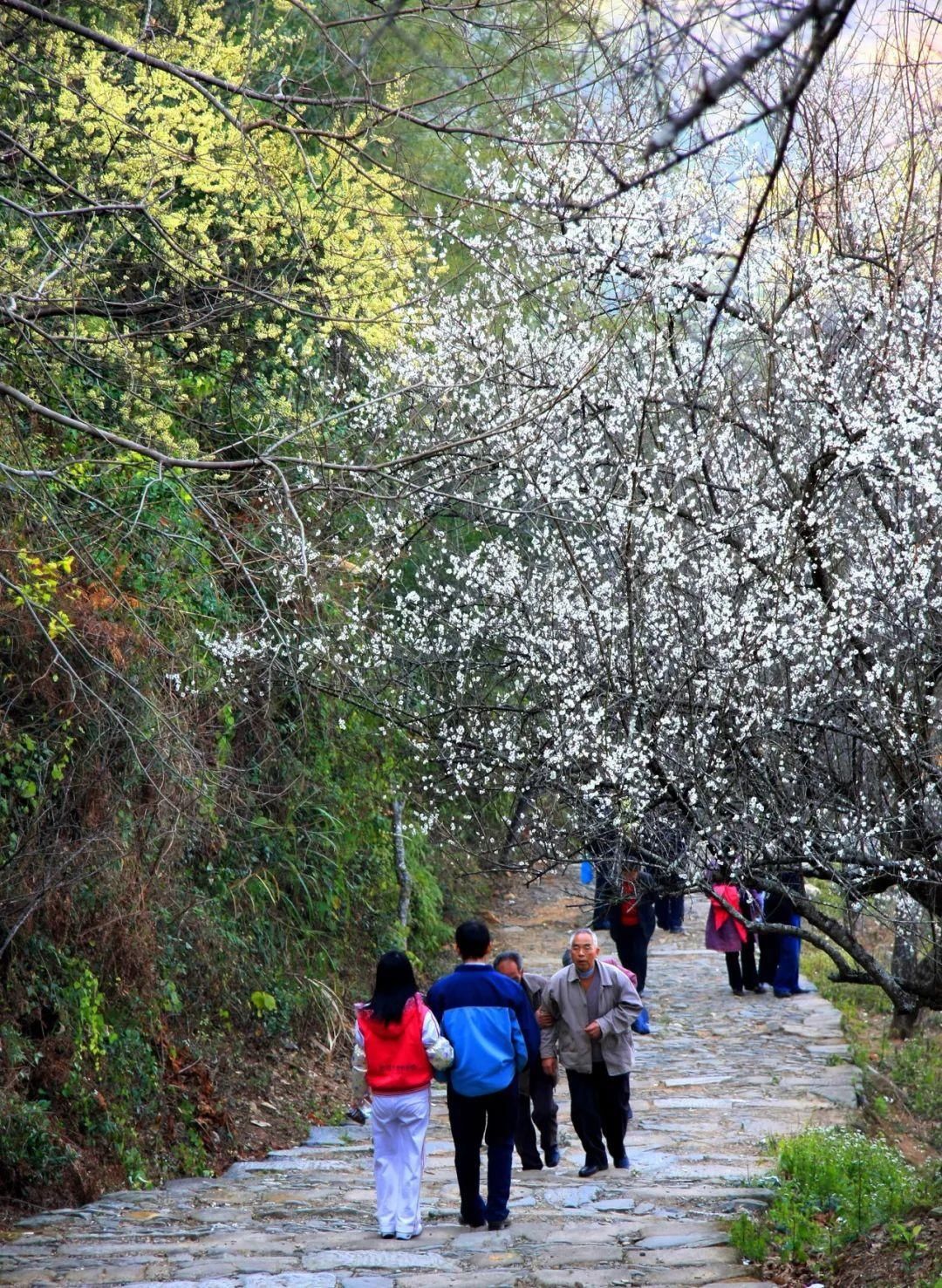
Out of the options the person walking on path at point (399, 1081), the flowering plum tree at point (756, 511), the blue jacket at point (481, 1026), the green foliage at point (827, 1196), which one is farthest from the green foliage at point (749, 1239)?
the flowering plum tree at point (756, 511)

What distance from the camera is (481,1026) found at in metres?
6.95

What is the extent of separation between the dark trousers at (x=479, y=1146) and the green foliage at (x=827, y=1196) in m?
1.23

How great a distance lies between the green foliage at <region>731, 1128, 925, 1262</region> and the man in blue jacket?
1.27 meters

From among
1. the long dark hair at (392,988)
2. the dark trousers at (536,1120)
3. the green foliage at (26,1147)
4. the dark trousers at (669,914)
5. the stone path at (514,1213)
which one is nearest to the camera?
the stone path at (514,1213)

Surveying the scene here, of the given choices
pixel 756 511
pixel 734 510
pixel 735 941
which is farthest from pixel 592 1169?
pixel 735 941

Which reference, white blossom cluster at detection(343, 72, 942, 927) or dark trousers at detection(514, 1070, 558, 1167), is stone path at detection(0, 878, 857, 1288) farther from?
white blossom cluster at detection(343, 72, 942, 927)

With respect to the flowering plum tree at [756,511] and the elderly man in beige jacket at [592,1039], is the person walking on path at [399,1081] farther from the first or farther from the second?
the flowering plum tree at [756,511]

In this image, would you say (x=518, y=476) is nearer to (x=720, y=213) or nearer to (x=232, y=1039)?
(x=720, y=213)

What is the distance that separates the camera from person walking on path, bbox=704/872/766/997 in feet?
45.2

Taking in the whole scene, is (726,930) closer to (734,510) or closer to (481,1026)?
(734,510)

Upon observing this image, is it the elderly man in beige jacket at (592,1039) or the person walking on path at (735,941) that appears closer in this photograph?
the elderly man in beige jacket at (592,1039)

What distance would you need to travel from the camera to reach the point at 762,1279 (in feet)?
19.0

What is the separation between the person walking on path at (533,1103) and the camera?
8.50 m

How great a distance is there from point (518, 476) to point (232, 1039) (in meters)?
5.56
